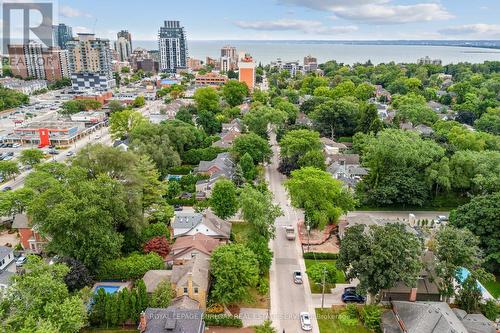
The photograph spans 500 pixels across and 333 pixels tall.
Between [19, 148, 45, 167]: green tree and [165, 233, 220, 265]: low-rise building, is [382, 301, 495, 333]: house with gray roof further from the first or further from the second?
[19, 148, 45, 167]: green tree

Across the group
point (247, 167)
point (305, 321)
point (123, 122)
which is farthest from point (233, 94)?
point (305, 321)

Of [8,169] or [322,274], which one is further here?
[8,169]

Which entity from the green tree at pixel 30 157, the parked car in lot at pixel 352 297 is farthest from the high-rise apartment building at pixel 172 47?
the parked car in lot at pixel 352 297

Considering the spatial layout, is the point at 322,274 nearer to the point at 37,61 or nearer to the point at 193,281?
the point at 193,281

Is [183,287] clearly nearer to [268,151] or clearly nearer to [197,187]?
[197,187]

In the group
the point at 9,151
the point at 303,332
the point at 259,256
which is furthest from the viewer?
the point at 9,151

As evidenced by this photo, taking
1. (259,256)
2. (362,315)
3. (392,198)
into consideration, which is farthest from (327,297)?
(392,198)

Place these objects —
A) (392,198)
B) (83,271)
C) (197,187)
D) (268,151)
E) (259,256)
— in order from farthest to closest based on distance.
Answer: (268,151), (197,187), (392,198), (259,256), (83,271)
